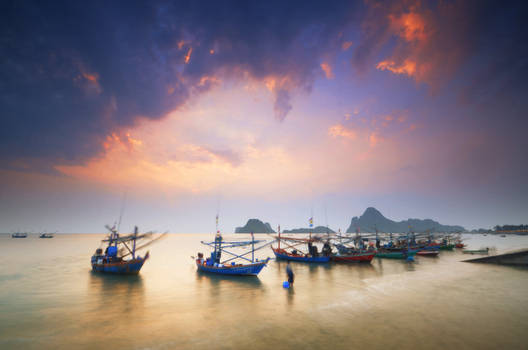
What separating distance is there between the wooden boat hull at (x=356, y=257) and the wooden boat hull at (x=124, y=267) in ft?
102

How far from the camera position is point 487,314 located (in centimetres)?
1302

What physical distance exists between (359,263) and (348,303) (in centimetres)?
2338

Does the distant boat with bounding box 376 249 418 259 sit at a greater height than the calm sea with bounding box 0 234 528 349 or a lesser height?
lesser

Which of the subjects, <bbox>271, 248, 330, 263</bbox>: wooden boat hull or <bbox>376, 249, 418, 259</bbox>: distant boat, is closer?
<bbox>271, 248, 330, 263</bbox>: wooden boat hull

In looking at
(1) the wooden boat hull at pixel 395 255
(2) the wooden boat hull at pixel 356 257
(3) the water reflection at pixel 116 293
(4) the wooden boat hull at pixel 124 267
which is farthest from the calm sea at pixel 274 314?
(1) the wooden boat hull at pixel 395 255

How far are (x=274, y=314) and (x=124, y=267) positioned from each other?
22891mm

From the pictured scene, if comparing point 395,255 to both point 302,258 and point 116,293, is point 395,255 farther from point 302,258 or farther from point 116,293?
point 116,293

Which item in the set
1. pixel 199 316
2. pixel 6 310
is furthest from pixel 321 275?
pixel 6 310

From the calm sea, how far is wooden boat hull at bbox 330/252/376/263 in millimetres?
11761

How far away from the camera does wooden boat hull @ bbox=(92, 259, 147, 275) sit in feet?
87.4

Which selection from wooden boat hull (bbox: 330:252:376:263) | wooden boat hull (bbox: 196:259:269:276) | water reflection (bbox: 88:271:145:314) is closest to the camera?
water reflection (bbox: 88:271:145:314)

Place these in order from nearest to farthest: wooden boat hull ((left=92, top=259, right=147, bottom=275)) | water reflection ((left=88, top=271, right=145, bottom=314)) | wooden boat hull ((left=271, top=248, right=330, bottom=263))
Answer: water reflection ((left=88, top=271, right=145, bottom=314))
wooden boat hull ((left=92, top=259, right=147, bottom=275))
wooden boat hull ((left=271, top=248, right=330, bottom=263))

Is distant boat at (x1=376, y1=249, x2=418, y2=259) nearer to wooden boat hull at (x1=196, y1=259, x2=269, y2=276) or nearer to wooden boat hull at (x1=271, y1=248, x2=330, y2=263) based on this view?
wooden boat hull at (x1=271, y1=248, x2=330, y2=263)

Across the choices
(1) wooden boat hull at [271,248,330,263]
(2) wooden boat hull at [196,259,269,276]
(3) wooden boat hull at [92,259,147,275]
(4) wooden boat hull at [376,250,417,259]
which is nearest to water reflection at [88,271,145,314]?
(3) wooden boat hull at [92,259,147,275]
